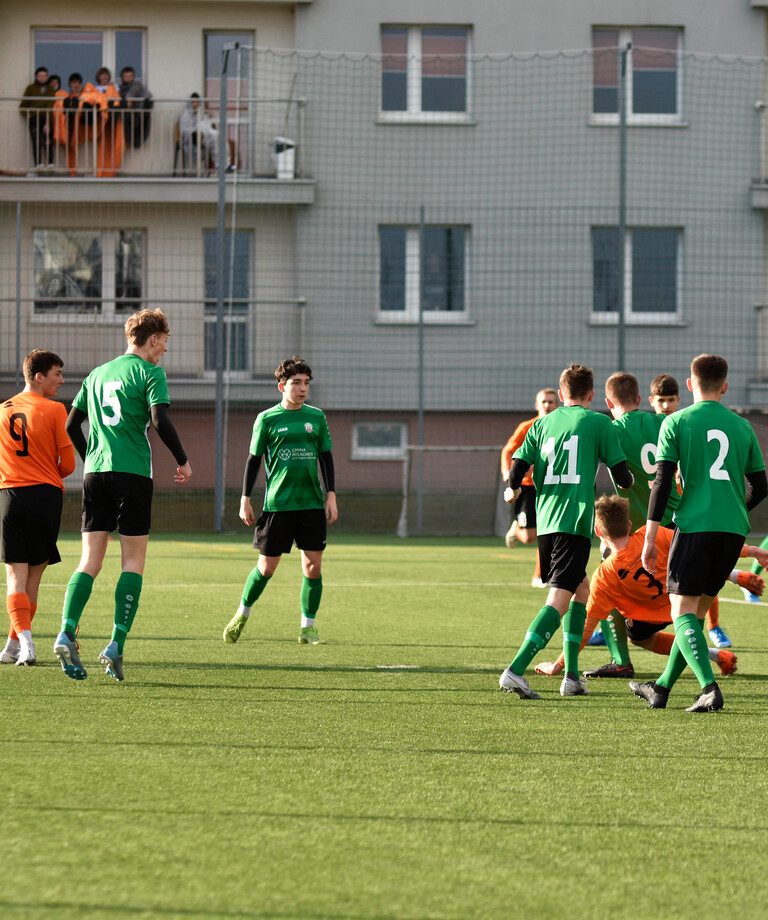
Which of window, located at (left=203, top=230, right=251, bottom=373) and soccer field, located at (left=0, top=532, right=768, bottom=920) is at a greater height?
window, located at (left=203, top=230, right=251, bottom=373)

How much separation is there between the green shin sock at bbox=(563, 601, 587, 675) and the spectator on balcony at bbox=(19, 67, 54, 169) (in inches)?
689

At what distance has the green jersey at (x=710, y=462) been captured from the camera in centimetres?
580

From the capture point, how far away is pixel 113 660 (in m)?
6.29

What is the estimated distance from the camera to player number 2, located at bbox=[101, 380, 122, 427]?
254 inches

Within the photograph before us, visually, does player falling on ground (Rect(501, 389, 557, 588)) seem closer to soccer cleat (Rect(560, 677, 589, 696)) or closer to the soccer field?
the soccer field

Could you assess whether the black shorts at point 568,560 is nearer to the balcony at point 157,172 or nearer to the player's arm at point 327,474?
the player's arm at point 327,474

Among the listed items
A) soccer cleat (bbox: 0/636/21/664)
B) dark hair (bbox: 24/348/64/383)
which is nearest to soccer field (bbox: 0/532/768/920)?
soccer cleat (bbox: 0/636/21/664)

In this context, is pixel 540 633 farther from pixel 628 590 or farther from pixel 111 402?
pixel 111 402

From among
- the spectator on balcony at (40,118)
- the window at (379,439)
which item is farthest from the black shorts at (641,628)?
the spectator on balcony at (40,118)

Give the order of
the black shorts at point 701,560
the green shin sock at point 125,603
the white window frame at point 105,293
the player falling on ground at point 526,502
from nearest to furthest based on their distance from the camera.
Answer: the black shorts at point 701,560 → the green shin sock at point 125,603 → the player falling on ground at point 526,502 → the white window frame at point 105,293

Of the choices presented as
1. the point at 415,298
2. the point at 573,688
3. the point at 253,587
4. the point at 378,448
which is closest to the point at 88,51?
the point at 415,298

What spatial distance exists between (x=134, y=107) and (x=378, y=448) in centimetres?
731

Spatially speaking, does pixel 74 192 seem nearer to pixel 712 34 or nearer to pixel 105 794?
pixel 712 34

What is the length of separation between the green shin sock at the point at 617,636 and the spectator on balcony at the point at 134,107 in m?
16.7
